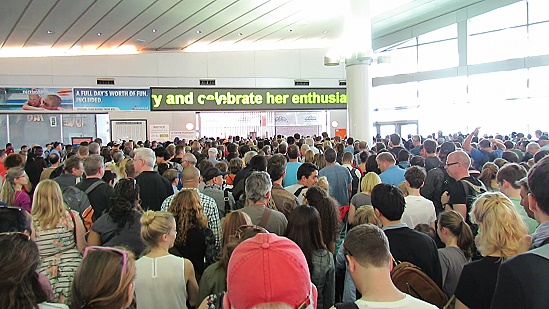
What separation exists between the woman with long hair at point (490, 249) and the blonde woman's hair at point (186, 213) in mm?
2200

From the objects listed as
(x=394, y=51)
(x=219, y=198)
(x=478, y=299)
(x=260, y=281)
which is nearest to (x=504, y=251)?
(x=478, y=299)

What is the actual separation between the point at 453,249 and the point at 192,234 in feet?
6.97

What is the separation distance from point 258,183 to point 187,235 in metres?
0.85

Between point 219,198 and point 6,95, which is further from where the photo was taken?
point 6,95

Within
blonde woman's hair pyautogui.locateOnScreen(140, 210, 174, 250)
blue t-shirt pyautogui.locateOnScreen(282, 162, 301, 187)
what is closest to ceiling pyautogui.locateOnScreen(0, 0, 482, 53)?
blue t-shirt pyautogui.locateOnScreen(282, 162, 301, 187)

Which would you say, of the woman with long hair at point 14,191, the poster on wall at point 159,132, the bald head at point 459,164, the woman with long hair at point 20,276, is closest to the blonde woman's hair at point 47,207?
the woman with long hair at point 14,191

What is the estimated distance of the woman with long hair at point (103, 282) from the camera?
207 centimetres

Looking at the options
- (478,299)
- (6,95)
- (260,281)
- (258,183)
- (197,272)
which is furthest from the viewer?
(6,95)

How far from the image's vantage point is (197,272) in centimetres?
400

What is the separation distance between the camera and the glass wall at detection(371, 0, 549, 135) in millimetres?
18719

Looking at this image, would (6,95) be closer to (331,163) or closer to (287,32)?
(287,32)

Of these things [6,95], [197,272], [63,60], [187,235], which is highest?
[63,60]

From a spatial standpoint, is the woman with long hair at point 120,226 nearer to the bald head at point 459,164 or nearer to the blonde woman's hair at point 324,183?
the blonde woman's hair at point 324,183

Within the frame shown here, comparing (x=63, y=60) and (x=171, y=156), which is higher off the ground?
(x=63, y=60)
